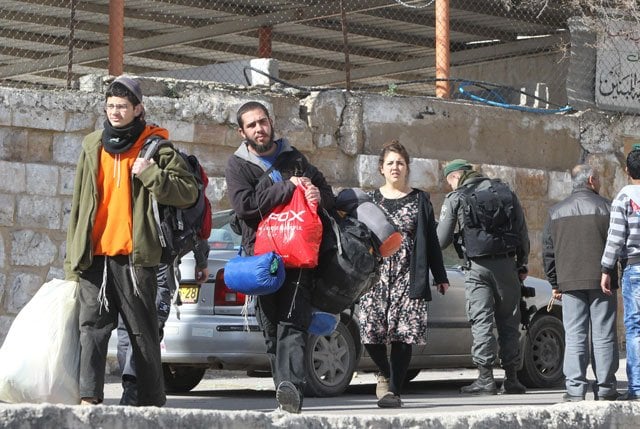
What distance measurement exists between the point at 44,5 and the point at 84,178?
461 inches

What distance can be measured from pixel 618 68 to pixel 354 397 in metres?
7.52

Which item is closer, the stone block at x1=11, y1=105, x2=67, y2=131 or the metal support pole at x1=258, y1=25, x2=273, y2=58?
the stone block at x1=11, y1=105, x2=67, y2=131

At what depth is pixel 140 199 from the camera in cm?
629

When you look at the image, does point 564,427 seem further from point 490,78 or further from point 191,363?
point 490,78

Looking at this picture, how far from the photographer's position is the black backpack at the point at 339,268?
6.91 meters

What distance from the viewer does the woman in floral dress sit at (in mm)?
8461

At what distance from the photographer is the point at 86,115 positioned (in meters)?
11.9

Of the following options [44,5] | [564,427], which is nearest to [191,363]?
[564,427]

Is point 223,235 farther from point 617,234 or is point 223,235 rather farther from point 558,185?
point 558,185

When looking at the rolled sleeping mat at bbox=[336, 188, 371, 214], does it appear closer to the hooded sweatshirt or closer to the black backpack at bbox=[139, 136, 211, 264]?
the black backpack at bbox=[139, 136, 211, 264]

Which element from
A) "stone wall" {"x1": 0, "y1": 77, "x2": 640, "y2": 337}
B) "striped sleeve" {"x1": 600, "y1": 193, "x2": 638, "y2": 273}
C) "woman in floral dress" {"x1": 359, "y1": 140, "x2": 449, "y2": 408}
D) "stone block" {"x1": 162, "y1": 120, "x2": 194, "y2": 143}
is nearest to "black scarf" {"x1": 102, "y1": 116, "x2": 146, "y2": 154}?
"woman in floral dress" {"x1": 359, "y1": 140, "x2": 449, "y2": 408}

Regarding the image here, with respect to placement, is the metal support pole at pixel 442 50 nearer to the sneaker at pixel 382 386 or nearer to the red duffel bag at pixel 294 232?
the sneaker at pixel 382 386

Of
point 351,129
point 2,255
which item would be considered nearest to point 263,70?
point 351,129

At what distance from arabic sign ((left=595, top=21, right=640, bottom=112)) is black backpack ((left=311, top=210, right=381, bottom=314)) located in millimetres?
9163
